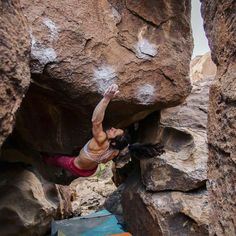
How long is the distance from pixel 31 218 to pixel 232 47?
14.2 ft

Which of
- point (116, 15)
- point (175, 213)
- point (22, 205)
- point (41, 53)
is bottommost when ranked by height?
point (22, 205)

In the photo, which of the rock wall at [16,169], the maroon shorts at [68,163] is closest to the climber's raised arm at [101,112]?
the maroon shorts at [68,163]

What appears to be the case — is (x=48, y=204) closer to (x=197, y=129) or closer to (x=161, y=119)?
(x=161, y=119)

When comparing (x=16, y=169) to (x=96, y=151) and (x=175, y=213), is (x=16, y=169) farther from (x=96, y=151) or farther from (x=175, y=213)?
(x=175, y=213)

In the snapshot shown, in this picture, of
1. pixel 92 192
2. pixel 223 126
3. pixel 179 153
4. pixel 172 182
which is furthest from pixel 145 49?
pixel 92 192

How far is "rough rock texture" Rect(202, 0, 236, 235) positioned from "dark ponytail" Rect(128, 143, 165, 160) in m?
3.04

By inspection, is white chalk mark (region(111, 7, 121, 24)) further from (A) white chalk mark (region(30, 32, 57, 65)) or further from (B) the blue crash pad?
(B) the blue crash pad

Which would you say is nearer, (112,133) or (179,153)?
(112,133)

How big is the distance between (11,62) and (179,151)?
3438 mm

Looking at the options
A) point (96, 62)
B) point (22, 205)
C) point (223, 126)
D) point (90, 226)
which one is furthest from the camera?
point (90, 226)

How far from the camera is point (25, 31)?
1971mm

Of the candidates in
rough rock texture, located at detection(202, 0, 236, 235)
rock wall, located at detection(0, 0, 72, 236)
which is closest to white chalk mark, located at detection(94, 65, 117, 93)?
rock wall, located at detection(0, 0, 72, 236)

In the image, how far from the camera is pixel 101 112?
3529mm

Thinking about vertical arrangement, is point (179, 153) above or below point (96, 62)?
below
